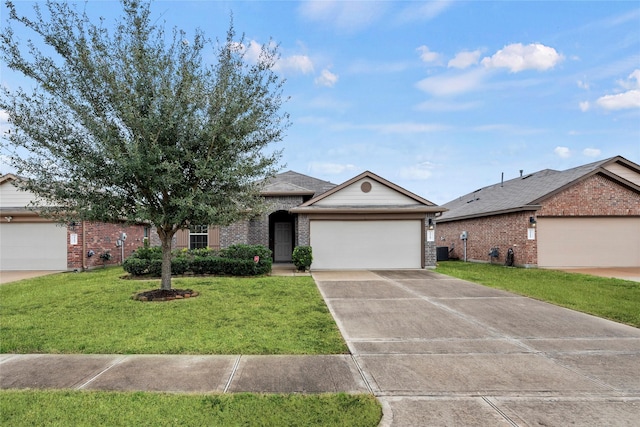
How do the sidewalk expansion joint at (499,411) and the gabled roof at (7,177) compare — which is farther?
the gabled roof at (7,177)

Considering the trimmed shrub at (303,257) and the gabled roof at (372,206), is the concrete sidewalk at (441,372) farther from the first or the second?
the gabled roof at (372,206)

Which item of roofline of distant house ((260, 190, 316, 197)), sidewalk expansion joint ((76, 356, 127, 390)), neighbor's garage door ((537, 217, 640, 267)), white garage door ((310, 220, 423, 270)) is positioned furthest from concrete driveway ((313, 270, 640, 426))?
roofline of distant house ((260, 190, 316, 197))

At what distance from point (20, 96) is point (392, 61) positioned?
12733 mm

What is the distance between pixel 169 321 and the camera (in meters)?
6.44

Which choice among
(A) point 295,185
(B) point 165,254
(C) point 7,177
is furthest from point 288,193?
(C) point 7,177

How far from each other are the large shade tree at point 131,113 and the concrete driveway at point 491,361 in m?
4.48

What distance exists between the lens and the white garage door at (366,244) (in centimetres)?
1521

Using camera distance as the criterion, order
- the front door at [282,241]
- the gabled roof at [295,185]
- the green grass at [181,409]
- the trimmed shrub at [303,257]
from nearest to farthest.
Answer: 1. the green grass at [181,409]
2. the trimmed shrub at [303,257]
3. the gabled roof at [295,185]
4. the front door at [282,241]

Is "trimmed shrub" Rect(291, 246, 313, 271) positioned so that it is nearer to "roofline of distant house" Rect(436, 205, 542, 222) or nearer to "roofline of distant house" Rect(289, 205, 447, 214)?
"roofline of distant house" Rect(289, 205, 447, 214)

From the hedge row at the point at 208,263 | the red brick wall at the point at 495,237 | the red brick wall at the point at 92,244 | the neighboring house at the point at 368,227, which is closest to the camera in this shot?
the hedge row at the point at 208,263

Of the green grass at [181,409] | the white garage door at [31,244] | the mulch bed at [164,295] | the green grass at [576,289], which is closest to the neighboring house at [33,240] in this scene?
the white garage door at [31,244]

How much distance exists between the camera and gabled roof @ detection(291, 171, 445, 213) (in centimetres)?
1496

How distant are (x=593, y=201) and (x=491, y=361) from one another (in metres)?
15.1

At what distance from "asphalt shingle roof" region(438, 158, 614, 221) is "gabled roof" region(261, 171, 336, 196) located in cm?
856
